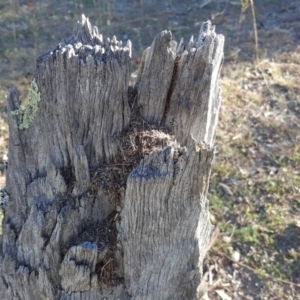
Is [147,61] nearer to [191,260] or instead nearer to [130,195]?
[130,195]

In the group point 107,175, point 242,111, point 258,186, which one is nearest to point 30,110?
point 107,175

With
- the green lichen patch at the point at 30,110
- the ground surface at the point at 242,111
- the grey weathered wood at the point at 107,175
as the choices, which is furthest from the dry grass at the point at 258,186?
the green lichen patch at the point at 30,110

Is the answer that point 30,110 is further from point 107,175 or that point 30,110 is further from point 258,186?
point 258,186

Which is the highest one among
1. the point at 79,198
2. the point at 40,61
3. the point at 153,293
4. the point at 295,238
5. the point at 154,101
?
the point at 40,61

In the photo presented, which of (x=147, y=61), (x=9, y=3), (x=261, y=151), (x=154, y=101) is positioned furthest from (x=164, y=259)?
(x=9, y=3)

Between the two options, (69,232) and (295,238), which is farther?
(295,238)

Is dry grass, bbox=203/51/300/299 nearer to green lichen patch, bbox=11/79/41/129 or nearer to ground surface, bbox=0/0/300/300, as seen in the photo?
ground surface, bbox=0/0/300/300
